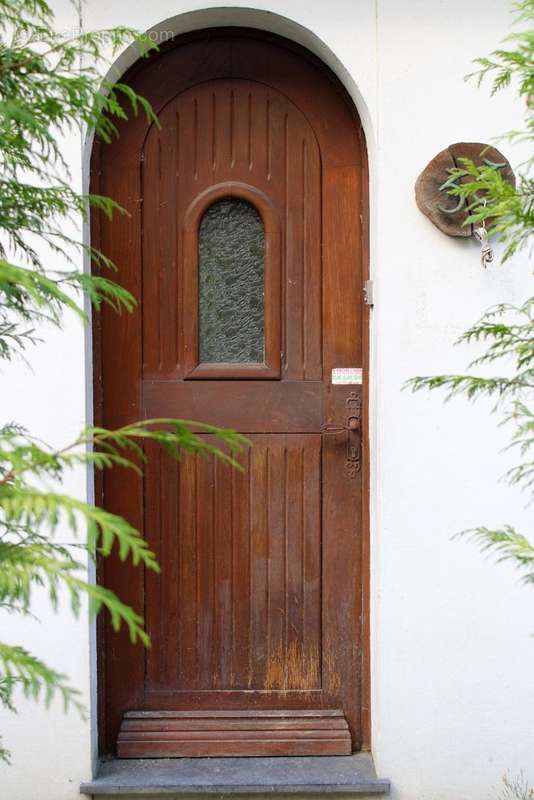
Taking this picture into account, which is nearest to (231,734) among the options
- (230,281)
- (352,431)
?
(352,431)

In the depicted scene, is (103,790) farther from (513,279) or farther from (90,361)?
(513,279)

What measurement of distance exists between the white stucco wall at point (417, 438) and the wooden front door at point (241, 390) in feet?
0.60

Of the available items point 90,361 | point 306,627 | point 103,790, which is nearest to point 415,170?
point 90,361

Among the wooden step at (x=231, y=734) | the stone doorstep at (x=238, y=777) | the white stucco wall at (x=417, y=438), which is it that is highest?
the white stucco wall at (x=417, y=438)

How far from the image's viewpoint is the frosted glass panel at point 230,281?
3184mm

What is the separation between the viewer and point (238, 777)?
9.78 feet

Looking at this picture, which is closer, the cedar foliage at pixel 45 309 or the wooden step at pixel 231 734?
the cedar foliage at pixel 45 309

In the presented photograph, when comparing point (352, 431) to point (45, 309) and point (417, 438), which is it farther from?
point (45, 309)

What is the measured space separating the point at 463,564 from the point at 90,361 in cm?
146

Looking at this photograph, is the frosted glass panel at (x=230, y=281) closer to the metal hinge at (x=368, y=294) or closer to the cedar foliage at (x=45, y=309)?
the metal hinge at (x=368, y=294)

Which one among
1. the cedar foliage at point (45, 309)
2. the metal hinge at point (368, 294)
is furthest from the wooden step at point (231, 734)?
the metal hinge at point (368, 294)

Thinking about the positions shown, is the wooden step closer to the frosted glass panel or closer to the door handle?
the door handle

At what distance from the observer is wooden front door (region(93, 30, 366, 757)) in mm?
3143

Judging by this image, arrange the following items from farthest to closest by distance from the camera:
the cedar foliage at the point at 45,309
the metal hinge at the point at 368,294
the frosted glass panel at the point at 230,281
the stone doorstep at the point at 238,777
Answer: the frosted glass panel at the point at 230,281 < the metal hinge at the point at 368,294 < the stone doorstep at the point at 238,777 < the cedar foliage at the point at 45,309
